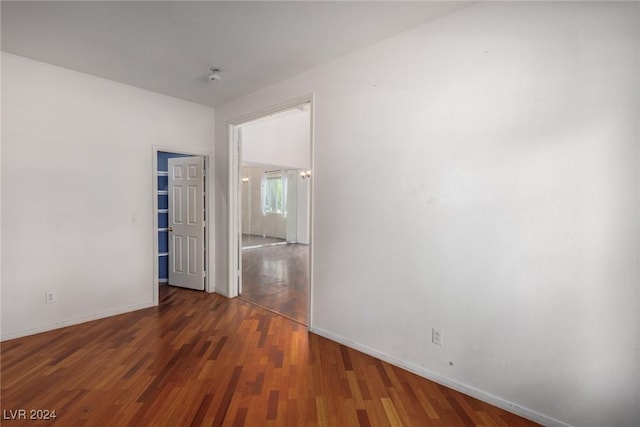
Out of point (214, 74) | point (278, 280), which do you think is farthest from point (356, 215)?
point (278, 280)

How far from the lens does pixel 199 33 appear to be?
2.41 m

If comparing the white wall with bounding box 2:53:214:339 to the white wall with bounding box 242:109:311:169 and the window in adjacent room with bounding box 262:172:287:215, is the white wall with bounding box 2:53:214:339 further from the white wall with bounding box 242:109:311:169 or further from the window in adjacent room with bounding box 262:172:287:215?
the window in adjacent room with bounding box 262:172:287:215

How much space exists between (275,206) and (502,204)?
24.7 feet

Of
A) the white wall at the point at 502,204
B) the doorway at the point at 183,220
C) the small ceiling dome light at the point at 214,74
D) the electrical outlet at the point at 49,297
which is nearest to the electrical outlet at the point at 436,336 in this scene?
the white wall at the point at 502,204

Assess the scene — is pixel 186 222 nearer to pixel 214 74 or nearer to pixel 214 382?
pixel 214 74

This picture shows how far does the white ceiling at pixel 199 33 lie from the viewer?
2.10 metres

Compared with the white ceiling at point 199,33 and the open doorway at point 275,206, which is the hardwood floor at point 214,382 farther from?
the white ceiling at point 199,33

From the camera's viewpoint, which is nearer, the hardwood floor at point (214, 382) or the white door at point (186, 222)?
the hardwood floor at point (214, 382)

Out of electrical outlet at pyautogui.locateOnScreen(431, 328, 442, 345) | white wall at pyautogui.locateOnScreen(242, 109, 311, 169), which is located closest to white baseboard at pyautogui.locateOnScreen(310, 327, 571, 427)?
electrical outlet at pyautogui.locateOnScreen(431, 328, 442, 345)

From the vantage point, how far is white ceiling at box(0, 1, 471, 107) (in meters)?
2.10

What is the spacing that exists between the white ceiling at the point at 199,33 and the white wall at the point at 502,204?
0.29 m

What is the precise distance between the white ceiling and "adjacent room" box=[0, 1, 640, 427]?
0.02m

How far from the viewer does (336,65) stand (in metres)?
2.87

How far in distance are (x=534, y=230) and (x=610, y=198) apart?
0.39 m
